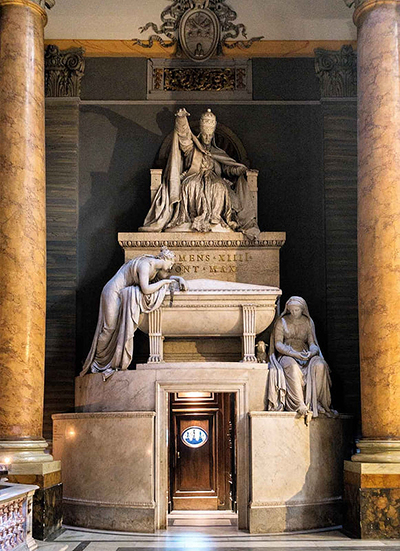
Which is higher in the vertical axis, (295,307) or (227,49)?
(227,49)

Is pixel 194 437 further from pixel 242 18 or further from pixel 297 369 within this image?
pixel 242 18

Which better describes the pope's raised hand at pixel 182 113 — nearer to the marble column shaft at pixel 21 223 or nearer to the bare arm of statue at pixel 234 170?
the bare arm of statue at pixel 234 170

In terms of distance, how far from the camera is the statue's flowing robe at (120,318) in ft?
37.9

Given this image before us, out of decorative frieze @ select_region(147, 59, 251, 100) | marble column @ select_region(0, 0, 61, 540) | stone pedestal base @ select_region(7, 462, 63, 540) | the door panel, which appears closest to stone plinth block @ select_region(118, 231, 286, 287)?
marble column @ select_region(0, 0, 61, 540)

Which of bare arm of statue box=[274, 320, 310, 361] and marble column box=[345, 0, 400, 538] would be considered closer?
marble column box=[345, 0, 400, 538]

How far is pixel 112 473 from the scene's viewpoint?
1095 cm

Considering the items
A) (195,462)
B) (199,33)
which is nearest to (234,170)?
(199,33)

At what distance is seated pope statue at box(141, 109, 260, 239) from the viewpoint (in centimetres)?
1331

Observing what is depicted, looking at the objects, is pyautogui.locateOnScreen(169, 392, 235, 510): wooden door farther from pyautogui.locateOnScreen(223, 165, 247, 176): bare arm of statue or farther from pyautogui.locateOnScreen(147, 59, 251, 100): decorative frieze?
pyautogui.locateOnScreen(147, 59, 251, 100): decorative frieze

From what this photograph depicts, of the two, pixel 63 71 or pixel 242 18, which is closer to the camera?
pixel 242 18

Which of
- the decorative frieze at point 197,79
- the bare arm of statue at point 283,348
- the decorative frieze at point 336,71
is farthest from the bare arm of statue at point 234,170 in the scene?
the bare arm of statue at point 283,348

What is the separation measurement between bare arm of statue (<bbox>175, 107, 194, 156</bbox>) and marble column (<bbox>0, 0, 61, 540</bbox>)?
244 cm

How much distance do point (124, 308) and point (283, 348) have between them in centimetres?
224

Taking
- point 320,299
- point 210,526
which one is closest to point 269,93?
point 320,299
